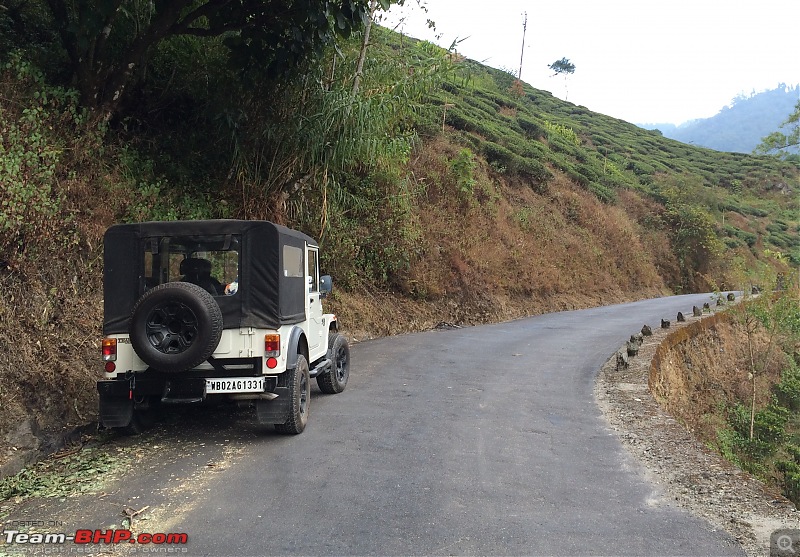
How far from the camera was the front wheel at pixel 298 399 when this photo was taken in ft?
20.0

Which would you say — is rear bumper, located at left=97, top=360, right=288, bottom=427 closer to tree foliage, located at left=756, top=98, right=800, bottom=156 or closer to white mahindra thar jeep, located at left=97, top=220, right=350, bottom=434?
white mahindra thar jeep, located at left=97, top=220, right=350, bottom=434

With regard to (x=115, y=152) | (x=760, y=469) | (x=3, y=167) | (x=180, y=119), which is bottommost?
(x=760, y=469)

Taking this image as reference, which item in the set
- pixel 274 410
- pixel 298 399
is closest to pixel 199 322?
pixel 274 410

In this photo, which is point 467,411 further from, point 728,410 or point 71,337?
point 728,410

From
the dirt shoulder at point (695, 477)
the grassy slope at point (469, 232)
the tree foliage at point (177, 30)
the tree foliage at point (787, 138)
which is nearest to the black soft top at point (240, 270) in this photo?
the grassy slope at point (469, 232)

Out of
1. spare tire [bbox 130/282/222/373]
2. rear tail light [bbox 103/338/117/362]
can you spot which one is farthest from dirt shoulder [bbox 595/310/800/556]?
rear tail light [bbox 103/338/117/362]

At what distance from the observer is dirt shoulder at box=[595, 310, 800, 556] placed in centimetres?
439

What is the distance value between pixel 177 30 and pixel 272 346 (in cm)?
586

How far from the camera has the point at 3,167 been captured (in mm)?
7008

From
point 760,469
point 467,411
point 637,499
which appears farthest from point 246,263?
point 760,469

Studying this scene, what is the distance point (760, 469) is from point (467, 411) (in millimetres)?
7314

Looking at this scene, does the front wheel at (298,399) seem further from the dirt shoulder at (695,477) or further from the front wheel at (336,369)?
the dirt shoulder at (695,477)

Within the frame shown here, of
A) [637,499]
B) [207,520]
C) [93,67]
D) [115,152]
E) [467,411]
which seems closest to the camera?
[207,520]

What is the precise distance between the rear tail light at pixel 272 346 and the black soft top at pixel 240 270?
0.42 ft
